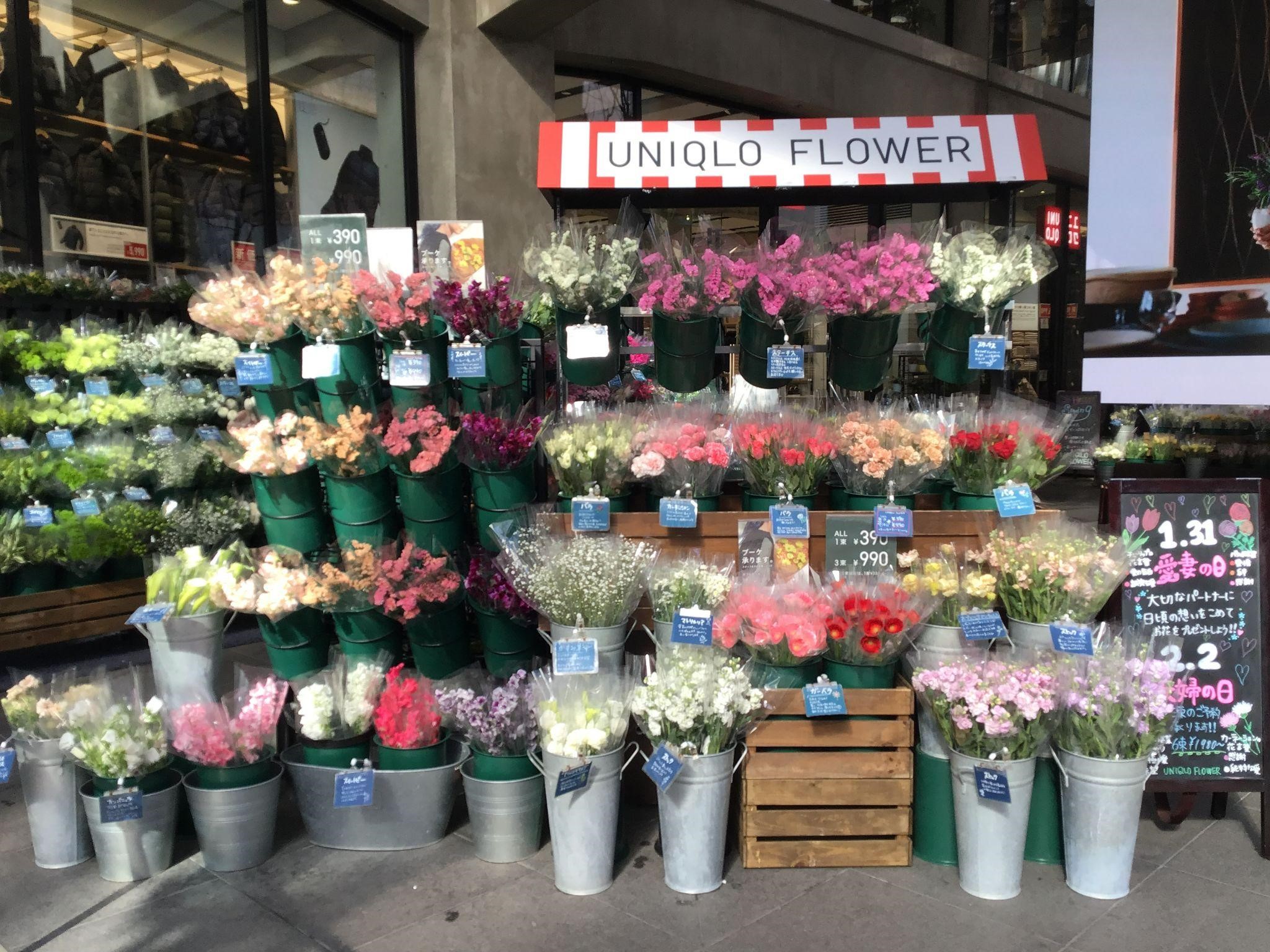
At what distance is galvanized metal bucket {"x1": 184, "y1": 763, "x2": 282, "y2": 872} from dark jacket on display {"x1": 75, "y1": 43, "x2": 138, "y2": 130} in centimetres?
486

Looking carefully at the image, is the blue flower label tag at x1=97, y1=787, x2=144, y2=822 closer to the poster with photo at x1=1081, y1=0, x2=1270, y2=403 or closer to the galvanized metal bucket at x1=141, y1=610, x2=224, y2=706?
the galvanized metal bucket at x1=141, y1=610, x2=224, y2=706

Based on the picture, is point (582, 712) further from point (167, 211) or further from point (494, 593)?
point (167, 211)

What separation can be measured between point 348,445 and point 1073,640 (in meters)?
2.65

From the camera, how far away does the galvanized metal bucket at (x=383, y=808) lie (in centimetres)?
335

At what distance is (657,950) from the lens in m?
2.80

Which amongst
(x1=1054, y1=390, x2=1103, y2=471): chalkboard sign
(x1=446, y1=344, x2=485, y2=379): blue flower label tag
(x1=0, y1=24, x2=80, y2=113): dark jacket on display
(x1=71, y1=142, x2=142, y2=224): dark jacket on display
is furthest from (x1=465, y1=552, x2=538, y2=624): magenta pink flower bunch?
(x1=1054, y1=390, x2=1103, y2=471): chalkboard sign

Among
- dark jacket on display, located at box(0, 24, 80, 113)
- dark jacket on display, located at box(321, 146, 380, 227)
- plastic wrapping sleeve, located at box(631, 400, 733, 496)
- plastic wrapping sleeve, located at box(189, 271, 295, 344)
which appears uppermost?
dark jacket on display, located at box(0, 24, 80, 113)

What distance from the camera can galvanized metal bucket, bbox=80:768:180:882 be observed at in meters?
3.21

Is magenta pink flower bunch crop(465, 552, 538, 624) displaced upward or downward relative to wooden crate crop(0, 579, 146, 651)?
upward

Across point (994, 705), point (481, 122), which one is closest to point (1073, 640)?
point (994, 705)

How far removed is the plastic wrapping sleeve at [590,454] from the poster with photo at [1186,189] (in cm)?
331

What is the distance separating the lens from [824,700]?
3.06 metres

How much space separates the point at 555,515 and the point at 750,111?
8.37 m

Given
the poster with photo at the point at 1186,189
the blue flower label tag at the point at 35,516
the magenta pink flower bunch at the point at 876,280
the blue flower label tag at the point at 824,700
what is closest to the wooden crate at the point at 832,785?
the blue flower label tag at the point at 824,700
